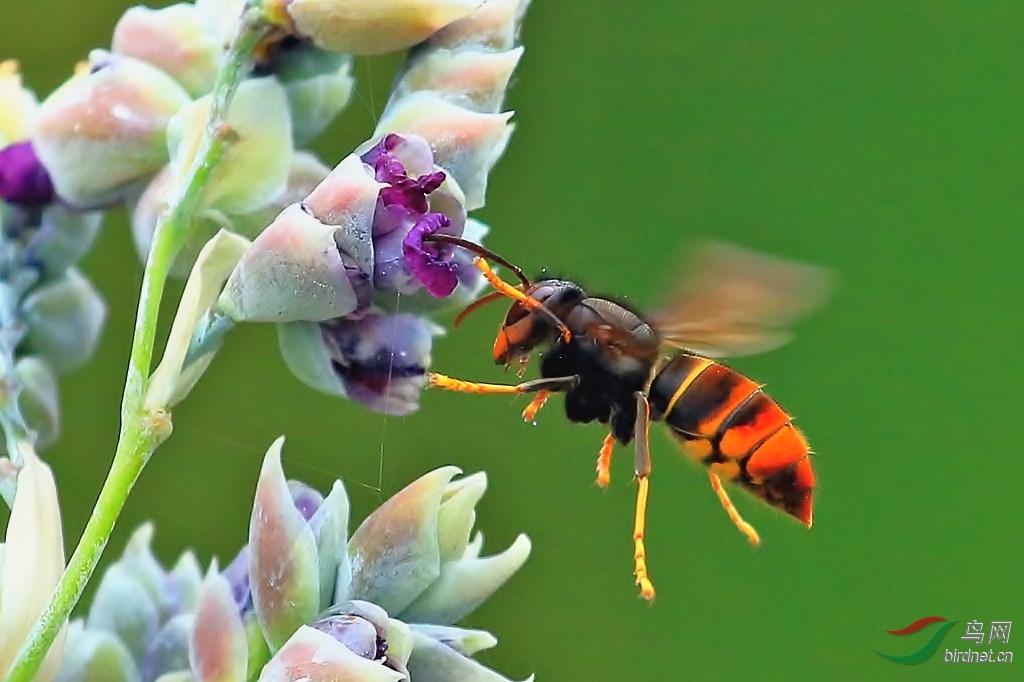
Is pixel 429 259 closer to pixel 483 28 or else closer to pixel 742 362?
pixel 483 28

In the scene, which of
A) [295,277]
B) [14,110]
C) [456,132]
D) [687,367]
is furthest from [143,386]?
[687,367]

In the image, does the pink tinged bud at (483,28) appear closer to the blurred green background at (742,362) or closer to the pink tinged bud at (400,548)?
the pink tinged bud at (400,548)

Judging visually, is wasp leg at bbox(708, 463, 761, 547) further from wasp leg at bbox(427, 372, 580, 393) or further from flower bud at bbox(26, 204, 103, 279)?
flower bud at bbox(26, 204, 103, 279)

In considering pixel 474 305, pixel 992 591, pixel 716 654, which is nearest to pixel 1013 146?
pixel 992 591

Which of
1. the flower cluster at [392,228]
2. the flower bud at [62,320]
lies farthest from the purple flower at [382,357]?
the flower bud at [62,320]

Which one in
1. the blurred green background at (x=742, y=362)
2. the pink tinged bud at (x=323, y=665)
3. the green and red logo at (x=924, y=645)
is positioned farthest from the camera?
the blurred green background at (x=742, y=362)

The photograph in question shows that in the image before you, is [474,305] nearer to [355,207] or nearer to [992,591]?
[355,207]
